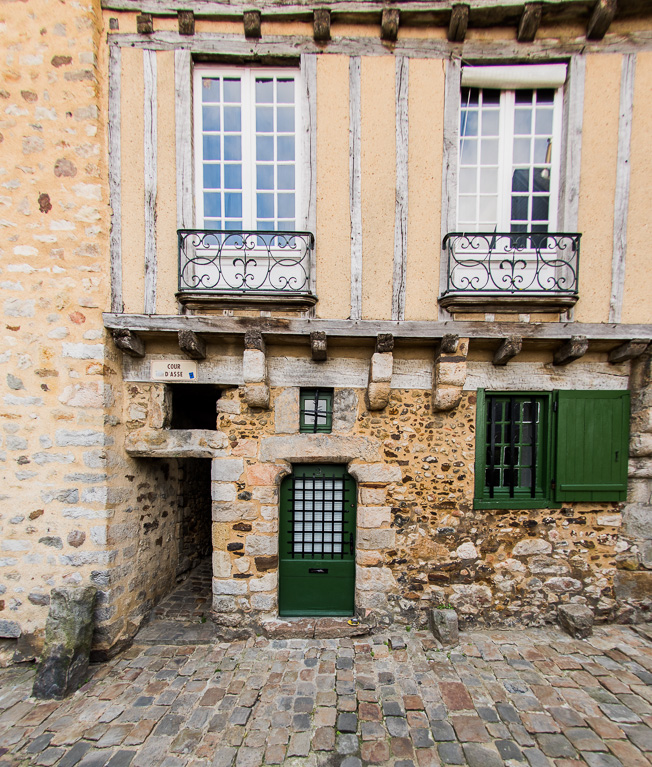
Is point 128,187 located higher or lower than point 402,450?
higher

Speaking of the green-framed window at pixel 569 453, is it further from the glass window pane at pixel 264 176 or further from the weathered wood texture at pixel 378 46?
the weathered wood texture at pixel 378 46

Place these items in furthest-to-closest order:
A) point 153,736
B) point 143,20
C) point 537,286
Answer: point 537,286
point 143,20
point 153,736

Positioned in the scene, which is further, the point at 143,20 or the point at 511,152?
the point at 511,152

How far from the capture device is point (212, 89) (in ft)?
11.4

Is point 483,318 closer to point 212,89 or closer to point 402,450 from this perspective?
point 402,450

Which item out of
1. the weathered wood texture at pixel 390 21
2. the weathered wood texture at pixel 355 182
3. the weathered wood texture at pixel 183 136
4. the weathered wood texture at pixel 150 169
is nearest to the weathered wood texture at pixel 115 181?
the weathered wood texture at pixel 150 169

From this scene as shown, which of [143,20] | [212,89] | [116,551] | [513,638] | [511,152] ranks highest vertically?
[143,20]

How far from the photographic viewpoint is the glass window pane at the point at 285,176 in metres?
3.52

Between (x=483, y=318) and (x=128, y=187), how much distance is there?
12.3 ft

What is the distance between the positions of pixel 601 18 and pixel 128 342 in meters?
5.48

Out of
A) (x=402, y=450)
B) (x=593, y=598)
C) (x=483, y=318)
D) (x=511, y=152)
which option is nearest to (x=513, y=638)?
(x=593, y=598)

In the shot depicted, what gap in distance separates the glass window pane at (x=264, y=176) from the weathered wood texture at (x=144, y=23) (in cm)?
155

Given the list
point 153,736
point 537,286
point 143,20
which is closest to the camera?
point 153,736

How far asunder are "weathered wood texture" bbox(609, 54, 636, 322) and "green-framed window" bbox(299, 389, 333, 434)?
300cm
